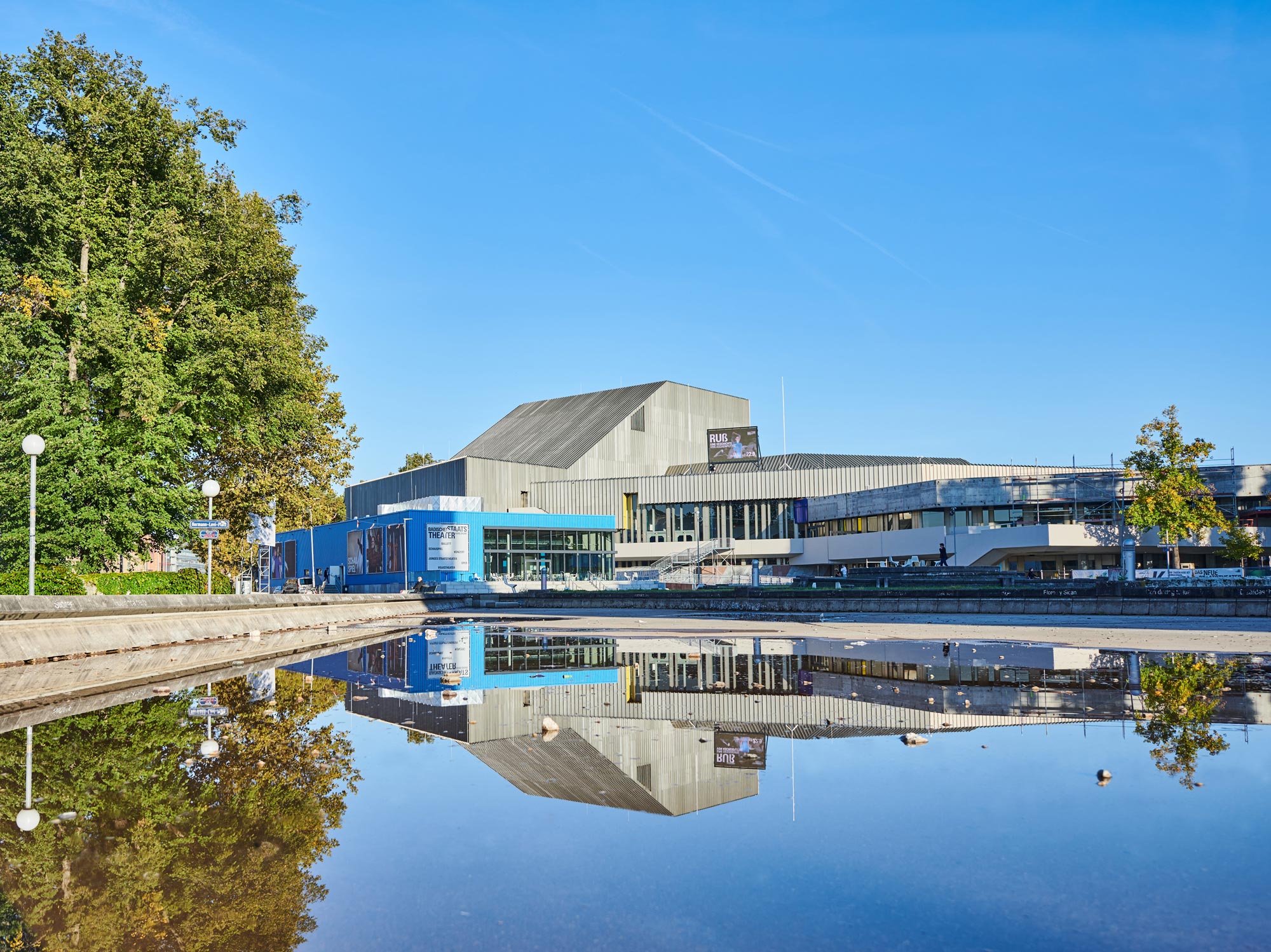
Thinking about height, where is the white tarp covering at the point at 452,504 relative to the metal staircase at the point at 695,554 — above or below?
above

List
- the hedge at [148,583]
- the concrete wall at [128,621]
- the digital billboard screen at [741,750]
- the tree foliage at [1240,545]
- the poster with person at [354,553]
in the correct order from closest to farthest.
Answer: the digital billboard screen at [741,750] → the concrete wall at [128,621] → the hedge at [148,583] → the tree foliage at [1240,545] → the poster with person at [354,553]

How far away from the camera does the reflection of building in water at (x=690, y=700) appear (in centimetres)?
729

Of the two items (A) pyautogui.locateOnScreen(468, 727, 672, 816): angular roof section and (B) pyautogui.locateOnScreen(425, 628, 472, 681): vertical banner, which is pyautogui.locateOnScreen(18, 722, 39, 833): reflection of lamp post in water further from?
(B) pyautogui.locateOnScreen(425, 628, 472, 681): vertical banner

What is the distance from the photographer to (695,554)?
93438mm

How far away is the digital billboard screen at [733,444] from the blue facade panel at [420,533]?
2567 cm

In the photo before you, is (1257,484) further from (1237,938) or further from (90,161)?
(1237,938)

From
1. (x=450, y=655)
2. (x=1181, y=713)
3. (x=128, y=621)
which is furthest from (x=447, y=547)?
(x=1181, y=713)

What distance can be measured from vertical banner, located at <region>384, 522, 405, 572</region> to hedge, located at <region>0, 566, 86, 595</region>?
5264cm

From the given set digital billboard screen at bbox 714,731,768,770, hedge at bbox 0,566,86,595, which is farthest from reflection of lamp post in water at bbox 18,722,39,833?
hedge at bbox 0,566,86,595

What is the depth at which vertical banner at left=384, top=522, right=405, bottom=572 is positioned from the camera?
77.5m

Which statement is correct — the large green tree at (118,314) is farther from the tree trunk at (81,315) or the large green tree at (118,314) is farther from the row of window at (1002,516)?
the row of window at (1002,516)

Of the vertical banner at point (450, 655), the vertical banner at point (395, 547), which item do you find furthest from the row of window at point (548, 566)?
the vertical banner at point (450, 655)

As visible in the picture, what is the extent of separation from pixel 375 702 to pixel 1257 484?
228ft

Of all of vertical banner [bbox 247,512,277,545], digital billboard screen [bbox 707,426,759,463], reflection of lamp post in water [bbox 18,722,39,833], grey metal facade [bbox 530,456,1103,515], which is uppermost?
digital billboard screen [bbox 707,426,759,463]
